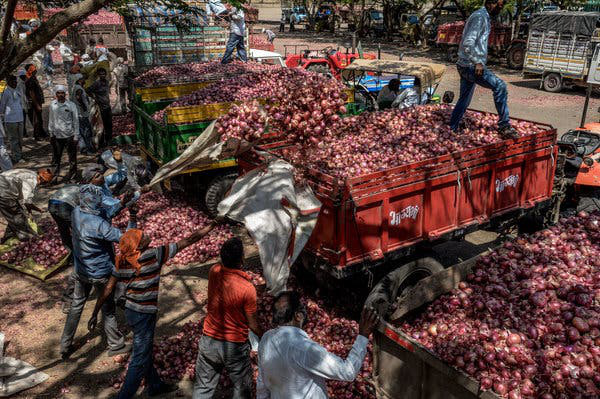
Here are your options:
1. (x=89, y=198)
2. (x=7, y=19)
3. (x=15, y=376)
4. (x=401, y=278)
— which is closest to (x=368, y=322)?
(x=401, y=278)

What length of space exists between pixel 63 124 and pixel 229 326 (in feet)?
→ 27.8

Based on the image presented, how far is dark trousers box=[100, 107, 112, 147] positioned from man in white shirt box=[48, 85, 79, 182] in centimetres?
263

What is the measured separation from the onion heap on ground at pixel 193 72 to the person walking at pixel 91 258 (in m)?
6.12

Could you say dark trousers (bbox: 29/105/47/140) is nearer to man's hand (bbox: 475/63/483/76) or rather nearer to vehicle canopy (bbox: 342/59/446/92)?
vehicle canopy (bbox: 342/59/446/92)

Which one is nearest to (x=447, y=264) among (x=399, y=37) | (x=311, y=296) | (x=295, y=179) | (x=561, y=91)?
(x=311, y=296)

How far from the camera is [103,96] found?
45.4 ft

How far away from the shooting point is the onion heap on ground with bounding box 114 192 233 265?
27.3ft

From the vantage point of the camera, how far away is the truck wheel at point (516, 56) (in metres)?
26.4

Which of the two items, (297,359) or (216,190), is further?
(216,190)

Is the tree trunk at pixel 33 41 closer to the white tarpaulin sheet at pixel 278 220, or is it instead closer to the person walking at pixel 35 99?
the white tarpaulin sheet at pixel 278 220

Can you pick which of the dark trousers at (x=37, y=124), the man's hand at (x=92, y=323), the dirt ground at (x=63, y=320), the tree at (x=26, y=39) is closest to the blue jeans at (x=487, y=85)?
the dirt ground at (x=63, y=320)

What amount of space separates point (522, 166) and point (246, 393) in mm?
4743

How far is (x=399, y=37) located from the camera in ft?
136

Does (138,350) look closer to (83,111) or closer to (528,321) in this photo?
(528,321)
